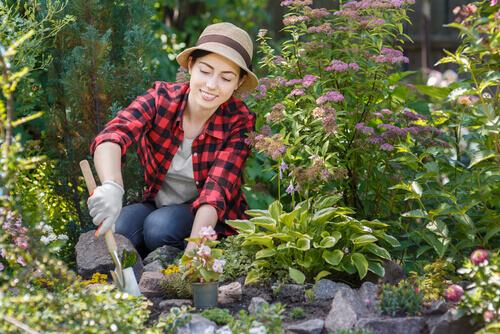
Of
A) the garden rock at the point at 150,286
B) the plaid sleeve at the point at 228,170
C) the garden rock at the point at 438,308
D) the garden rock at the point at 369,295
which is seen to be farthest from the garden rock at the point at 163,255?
the garden rock at the point at 438,308

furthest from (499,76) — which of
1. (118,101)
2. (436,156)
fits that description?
(118,101)

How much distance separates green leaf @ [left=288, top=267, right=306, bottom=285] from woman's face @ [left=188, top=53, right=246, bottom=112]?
951 mm

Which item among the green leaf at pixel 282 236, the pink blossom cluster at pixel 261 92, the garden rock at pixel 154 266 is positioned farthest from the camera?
the pink blossom cluster at pixel 261 92

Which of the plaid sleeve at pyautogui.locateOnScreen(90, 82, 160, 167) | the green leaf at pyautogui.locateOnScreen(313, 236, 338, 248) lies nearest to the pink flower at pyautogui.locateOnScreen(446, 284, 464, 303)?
the green leaf at pyautogui.locateOnScreen(313, 236, 338, 248)

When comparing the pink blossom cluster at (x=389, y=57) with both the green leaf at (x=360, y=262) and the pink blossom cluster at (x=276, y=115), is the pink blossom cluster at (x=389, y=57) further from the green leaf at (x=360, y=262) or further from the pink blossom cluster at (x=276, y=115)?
the green leaf at (x=360, y=262)

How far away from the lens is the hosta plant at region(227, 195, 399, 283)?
2.24 metres

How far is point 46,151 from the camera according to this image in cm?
334

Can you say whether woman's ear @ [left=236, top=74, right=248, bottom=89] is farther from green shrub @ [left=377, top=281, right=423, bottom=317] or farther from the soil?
green shrub @ [left=377, top=281, right=423, bottom=317]

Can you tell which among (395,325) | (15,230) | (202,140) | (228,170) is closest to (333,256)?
(395,325)

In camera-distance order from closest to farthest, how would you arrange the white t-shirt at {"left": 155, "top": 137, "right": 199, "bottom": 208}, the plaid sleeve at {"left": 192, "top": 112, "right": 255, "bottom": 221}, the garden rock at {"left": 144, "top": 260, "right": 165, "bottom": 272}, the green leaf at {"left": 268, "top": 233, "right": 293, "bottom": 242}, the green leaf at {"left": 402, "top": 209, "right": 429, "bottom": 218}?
the green leaf at {"left": 402, "top": 209, "right": 429, "bottom": 218}, the green leaf at {"left": 268, "top": 233, "right": 293, "bottom": 242}, the garden rock at {"left": 144, "top": 260, "right": 165, "bottom": 272}, the plaid sleeve at {"left": 192, "top": 112, "right": 255, "bottom": 221}, the white t-shirt at {"left": 155, "top": 137, "right": 199, "bottom": 208}

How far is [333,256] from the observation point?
87.9 inches

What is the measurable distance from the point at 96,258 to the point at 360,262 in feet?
4.09

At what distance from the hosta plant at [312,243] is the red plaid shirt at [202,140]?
0.34m

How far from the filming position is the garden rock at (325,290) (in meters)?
2.15
